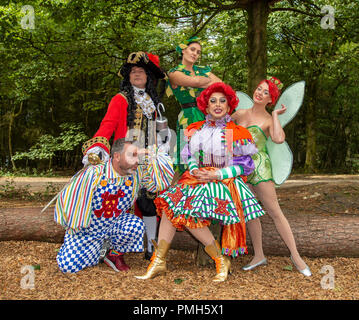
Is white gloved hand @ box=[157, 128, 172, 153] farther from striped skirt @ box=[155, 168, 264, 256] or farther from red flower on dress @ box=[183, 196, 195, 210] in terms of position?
red flower on dress @ box=[183, 196, 195, 210]

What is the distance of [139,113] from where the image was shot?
3480 mm

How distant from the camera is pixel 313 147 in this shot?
14.4m

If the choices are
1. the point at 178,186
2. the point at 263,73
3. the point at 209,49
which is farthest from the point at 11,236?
the point at 209,49

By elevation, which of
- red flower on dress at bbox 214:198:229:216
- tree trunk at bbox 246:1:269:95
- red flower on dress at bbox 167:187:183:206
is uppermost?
tree trunk at bbox 246:1:269:95

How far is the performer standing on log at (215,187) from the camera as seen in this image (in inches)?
115

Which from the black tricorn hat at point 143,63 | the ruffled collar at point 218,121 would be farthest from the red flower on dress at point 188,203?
the black tricorn hat at point 143,63

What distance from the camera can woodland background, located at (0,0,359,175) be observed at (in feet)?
19.6

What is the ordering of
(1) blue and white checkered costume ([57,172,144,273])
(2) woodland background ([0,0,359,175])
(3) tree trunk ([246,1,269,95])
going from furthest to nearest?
(2) woodland background ([0,0,359,175]) → (3) tree trunk ([246,1,269,95]) → (1) blue and white checkered costume ([57,172,144,273])

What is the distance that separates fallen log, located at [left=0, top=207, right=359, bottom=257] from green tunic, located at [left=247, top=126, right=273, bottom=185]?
933mm

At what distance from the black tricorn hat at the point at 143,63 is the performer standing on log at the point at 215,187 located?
2.30 feet

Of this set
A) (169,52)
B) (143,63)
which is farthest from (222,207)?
(169,52)

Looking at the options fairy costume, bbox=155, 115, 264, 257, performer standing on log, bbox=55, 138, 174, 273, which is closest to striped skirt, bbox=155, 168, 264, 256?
fairy costume, bbox=155, 115, 264, 257

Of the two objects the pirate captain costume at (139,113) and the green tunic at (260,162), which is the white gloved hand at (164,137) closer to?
the pirate captain costume at (139,113)

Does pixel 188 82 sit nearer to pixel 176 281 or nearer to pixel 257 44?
pixel 176 281
